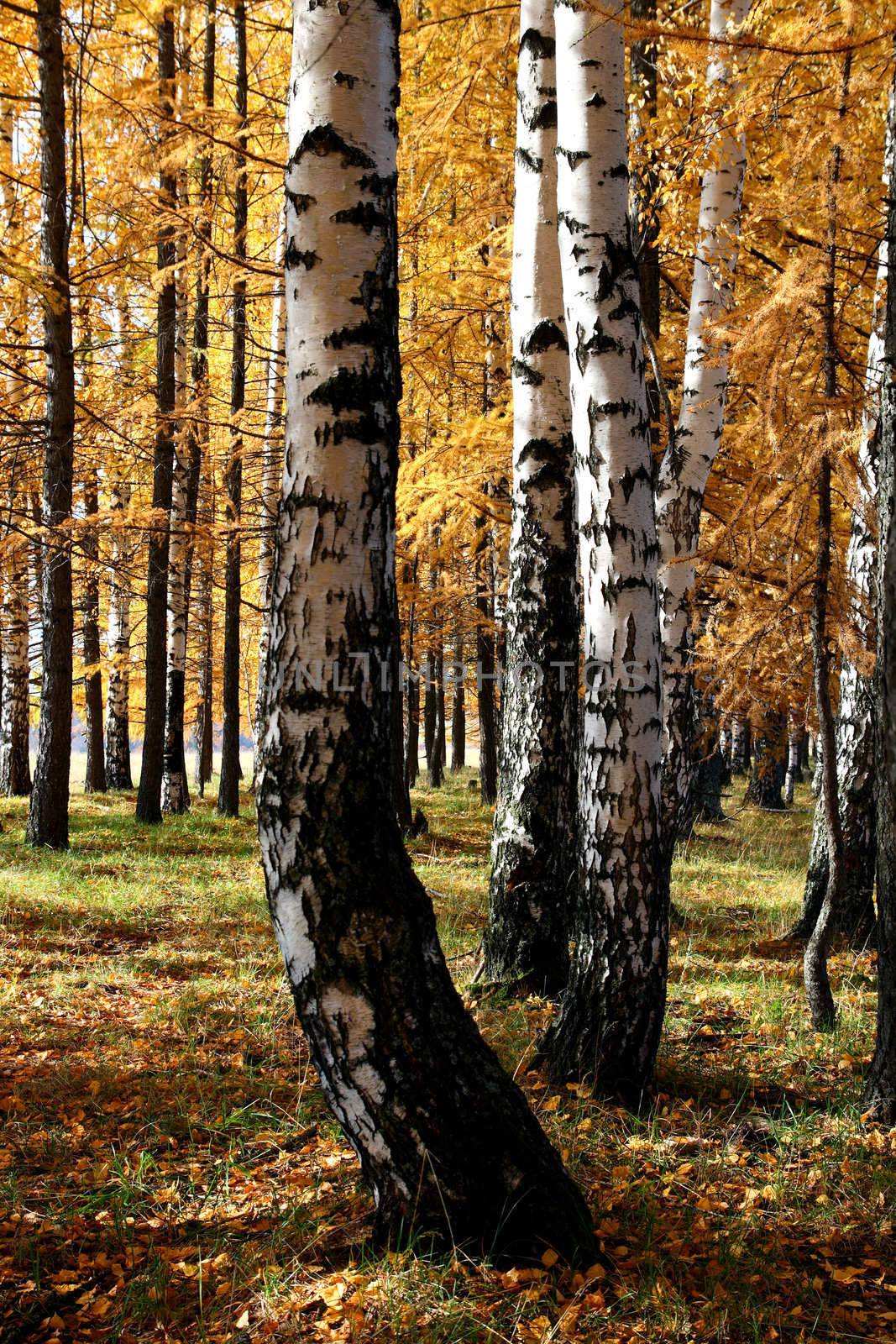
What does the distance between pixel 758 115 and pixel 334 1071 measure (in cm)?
576

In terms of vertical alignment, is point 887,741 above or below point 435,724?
below

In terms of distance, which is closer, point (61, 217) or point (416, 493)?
point (416, 493)

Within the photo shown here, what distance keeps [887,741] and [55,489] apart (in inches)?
316

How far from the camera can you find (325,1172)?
3.21 m

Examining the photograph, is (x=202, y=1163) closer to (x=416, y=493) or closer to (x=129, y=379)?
(x=416, y=493)

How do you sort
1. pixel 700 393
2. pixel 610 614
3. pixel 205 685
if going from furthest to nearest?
pixel 205 685 < pixel 700 393 < pixel 610 614

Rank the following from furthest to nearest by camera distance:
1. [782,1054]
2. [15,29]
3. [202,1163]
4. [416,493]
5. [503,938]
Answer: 1. [15,29]
2. [416,493]
3. [503,938]
4. [782,1054]
5. [202,1163]

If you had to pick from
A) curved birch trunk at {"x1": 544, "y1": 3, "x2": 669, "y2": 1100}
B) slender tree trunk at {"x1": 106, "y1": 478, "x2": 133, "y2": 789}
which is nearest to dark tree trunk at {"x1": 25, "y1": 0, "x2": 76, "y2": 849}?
slender tree trunk at {"x1": 106, "y1": 478, "x2": 133, "y2": 789}

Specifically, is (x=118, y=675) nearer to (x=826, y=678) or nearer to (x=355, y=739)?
(x=826, y=678)

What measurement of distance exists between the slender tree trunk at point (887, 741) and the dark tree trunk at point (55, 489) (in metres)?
7.43

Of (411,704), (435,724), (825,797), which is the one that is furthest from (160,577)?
(435,724)

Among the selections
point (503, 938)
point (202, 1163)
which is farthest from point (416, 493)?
point (202, 1163)

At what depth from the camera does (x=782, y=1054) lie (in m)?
4.55

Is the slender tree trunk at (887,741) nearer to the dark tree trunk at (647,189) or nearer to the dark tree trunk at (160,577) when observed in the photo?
the dark tree trunk at (647,189)
